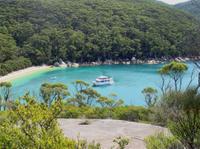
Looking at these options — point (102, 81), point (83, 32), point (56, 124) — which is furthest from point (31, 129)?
point (83, 32)

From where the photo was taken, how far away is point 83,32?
105375 mm

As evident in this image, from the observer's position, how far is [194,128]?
11.7 metres

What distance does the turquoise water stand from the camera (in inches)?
2339

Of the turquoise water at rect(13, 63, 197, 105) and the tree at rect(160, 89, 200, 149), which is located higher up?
the tree at rect(160, 89, 200, 149)

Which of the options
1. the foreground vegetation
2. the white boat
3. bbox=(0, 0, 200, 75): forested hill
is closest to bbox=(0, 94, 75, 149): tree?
the foreground vegetation

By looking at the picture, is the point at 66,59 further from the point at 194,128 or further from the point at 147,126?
the point at 194,128

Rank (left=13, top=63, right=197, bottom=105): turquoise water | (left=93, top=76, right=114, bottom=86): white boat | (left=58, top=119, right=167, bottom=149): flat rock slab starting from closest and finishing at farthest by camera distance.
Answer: (left=58, top=119, right=167, bottom=149): flat rock slab → (left=13, top=63, right=197, bottom=105): turquoise water → (left=93, top=76, right=114, bottom=86): white boat

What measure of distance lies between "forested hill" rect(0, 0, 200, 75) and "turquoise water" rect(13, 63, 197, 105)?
6827 millimetres

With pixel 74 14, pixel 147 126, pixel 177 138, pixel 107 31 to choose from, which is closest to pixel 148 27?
pixel 107 31

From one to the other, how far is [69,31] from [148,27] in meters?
23.3

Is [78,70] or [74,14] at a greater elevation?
[74,14]

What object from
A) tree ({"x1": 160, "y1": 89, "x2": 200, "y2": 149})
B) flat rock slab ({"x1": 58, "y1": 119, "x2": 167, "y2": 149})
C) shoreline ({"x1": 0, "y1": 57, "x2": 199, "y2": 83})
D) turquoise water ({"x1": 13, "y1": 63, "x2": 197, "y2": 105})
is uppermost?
tree ({"x1": 160, "y1": 89, "x2": 200, "y2": 149})

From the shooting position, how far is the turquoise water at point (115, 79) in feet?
195

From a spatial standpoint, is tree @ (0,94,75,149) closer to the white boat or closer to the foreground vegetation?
the foreground vegetation
